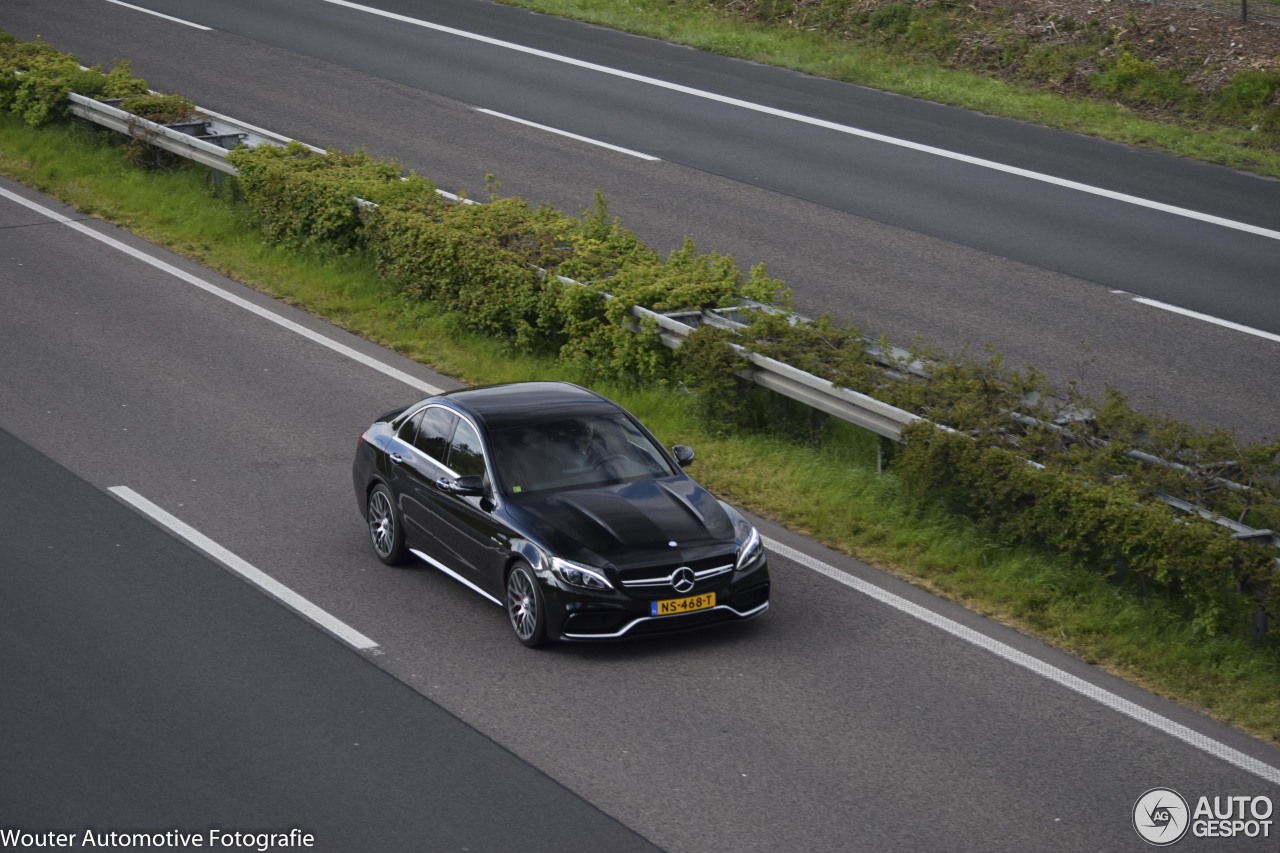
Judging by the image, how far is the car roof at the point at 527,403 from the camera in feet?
35.6

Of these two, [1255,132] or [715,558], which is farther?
[1255,132]

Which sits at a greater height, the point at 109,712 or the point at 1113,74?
the point at 1113,74

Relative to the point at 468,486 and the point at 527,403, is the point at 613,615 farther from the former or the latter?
the point at 527,403

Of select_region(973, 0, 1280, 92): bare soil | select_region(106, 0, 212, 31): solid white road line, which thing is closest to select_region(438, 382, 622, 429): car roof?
select_region(973, 0, 1280, 92): bare soil

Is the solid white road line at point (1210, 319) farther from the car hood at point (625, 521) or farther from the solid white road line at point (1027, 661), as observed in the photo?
the car hood at point (625, 521)

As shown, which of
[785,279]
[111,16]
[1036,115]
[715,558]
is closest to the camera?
[715,558]

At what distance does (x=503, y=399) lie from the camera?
1116cm

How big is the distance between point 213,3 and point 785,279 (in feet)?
64.4

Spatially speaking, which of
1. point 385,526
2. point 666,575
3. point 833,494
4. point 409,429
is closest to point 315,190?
point 409,429

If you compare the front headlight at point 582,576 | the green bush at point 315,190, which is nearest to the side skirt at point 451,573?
the front headlight at point 582,576

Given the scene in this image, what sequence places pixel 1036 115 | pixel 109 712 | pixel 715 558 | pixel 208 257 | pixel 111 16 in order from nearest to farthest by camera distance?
pixel 109 712
pixel 715 558
pixel 208 257
pixel 1036 115
pixel 111 16

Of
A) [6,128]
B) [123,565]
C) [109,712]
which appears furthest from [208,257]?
[109,712]

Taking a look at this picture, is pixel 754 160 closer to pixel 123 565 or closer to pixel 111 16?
pixel 123 565

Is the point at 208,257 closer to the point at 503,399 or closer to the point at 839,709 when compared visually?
the point at 503,399
